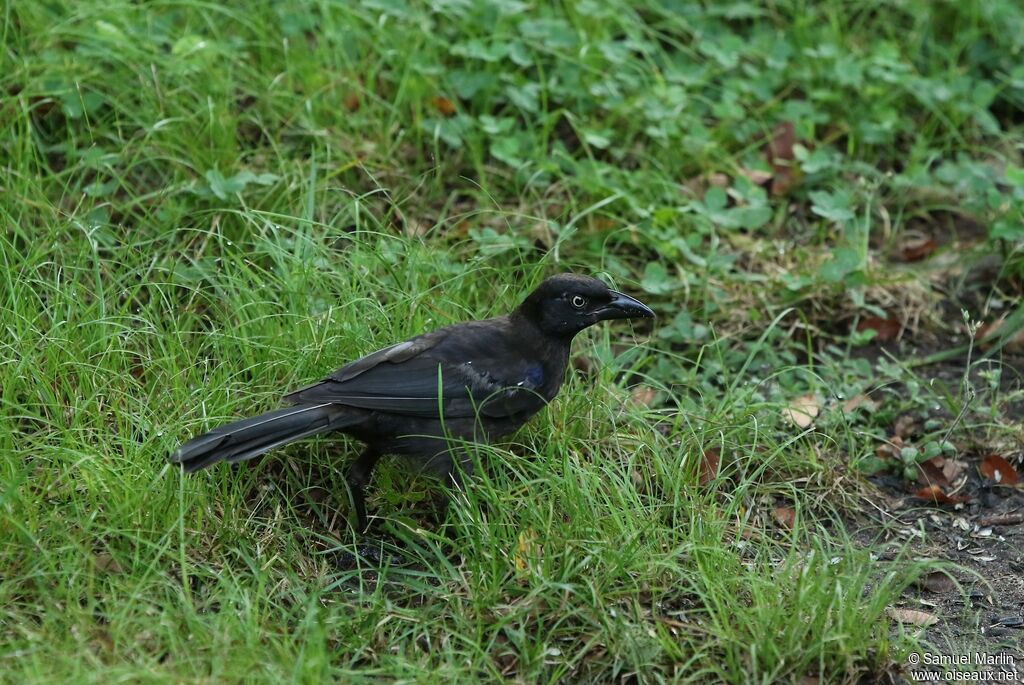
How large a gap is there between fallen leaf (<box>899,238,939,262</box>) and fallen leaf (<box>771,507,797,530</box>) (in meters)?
1.90


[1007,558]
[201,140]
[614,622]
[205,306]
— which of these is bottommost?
[1007,558]

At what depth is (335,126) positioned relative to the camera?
558cm

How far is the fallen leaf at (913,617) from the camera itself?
3.84 meters

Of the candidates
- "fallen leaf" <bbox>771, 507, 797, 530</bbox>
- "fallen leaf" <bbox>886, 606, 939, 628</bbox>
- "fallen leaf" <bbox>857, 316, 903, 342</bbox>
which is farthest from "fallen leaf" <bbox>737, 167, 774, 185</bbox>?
"fallen leaf" <bbox>886, 606, 939, 628</bbox>

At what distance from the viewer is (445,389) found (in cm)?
422

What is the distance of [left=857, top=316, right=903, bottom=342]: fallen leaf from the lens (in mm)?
5418

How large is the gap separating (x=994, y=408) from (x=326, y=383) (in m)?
2.56

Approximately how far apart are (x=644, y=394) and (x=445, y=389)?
3.43ft

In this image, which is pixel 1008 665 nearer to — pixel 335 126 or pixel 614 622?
pixel 614 622

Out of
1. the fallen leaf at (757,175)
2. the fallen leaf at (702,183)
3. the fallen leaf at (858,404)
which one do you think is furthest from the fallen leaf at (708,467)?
the fallen leaf at (757,175)

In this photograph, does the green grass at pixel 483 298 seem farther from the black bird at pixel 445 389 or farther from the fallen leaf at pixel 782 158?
the black bird at pixel 445 389

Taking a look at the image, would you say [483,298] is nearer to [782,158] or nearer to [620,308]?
[620,308]

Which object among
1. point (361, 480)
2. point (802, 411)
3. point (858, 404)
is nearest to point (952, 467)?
point (858, 404)

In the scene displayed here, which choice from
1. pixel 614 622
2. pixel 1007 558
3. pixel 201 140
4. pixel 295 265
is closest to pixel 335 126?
pixel 201 140
